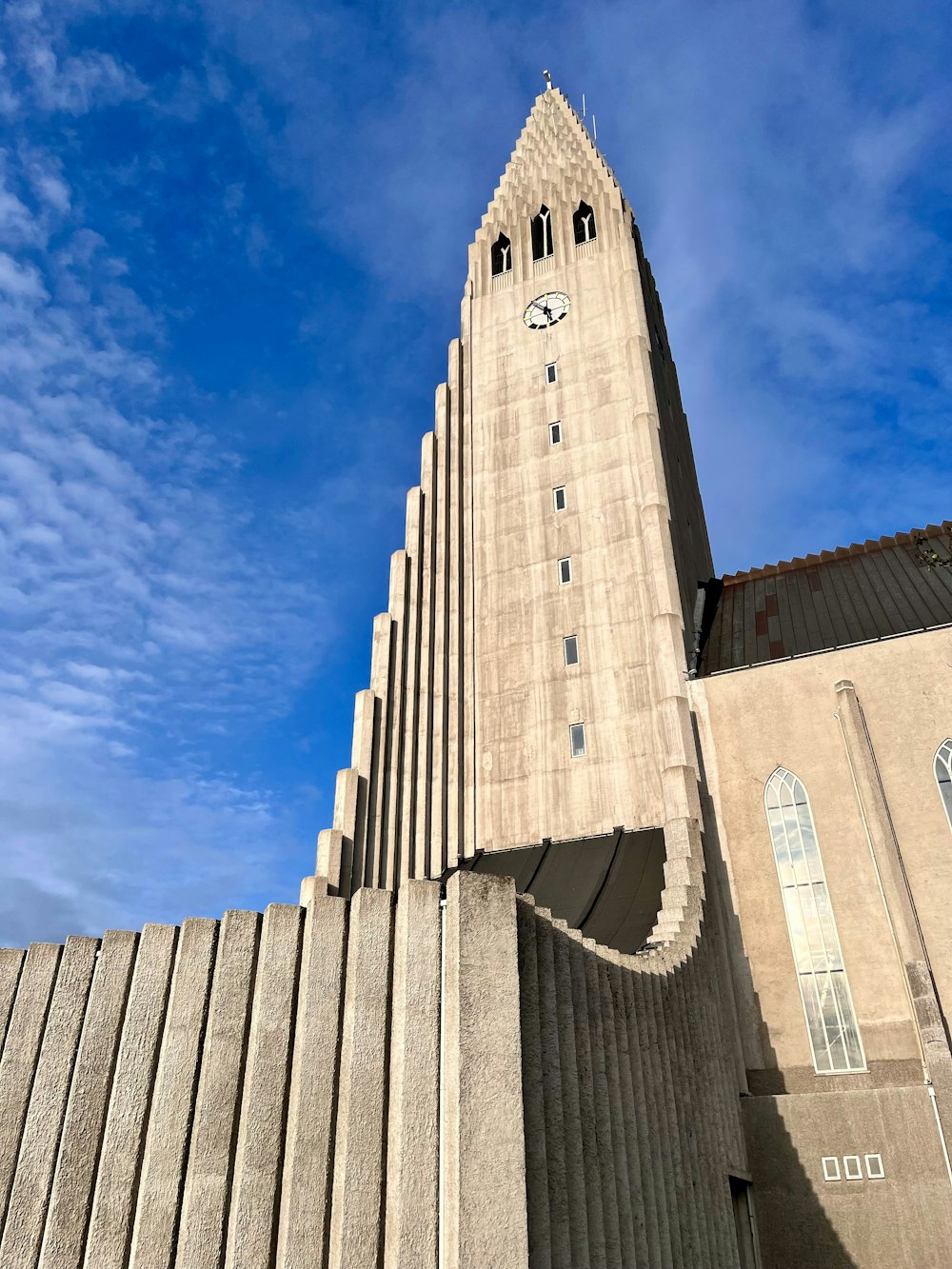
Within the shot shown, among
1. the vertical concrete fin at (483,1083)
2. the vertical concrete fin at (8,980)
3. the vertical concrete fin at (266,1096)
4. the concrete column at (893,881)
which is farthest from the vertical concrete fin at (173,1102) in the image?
the concrete column at (893,881)

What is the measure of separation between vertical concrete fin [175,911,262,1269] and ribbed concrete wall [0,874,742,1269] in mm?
Answer: 16

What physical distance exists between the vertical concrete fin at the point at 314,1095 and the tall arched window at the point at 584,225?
32036 millimetres

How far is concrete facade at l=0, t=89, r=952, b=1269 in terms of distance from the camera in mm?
7922

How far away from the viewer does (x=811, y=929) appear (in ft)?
71.8

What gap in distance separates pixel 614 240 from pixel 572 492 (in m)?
10.6

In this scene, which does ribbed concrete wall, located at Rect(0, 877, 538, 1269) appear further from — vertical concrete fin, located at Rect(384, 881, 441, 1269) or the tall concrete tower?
the tall concrete tower

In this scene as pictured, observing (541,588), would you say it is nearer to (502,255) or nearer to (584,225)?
(502,255)

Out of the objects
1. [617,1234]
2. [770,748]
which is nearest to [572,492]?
[770,748]

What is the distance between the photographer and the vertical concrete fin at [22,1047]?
8.02 meters

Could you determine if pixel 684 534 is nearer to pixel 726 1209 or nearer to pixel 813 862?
pixel 813 862

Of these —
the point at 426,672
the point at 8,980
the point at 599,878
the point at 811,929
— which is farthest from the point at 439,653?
the point at 8,980

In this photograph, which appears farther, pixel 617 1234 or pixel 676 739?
pixel 676 739

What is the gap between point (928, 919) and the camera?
20.8 meters

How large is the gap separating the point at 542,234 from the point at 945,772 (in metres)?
25.2
